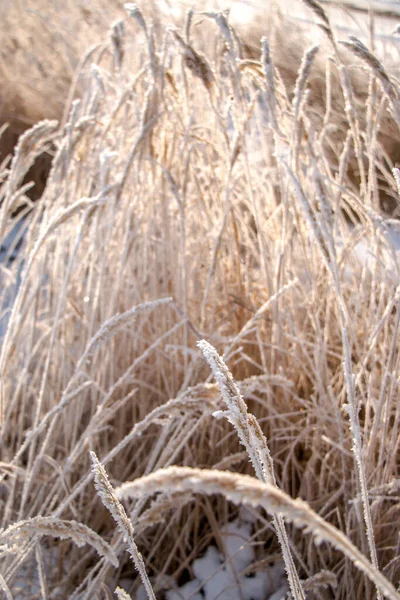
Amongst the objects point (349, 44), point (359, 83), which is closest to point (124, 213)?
point (349, 44)

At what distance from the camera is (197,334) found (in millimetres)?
883

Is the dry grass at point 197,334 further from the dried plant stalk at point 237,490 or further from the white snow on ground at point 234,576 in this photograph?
the dried plant stalk at point 237,490

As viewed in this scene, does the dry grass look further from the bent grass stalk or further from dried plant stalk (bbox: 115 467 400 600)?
dried plant stalk (bbox: 115 467 400 600)

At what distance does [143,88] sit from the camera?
4.24ft

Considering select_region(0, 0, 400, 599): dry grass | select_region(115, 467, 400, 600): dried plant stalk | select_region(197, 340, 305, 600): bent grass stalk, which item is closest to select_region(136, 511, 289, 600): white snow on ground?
select_region(0, 0, 400, 599): dry grass

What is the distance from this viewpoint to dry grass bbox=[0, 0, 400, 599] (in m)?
0.75

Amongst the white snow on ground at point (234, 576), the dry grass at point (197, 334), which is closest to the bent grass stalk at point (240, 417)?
the dry grass at point (197, 334)

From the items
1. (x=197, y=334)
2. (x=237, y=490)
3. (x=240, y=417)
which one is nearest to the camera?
(x=237, y=490)

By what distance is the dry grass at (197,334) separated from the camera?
752mm

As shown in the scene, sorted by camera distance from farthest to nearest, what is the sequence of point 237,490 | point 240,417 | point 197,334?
point 197,334 < point 240,417 < point 237,490

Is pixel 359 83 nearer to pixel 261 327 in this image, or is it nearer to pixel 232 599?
pixel 261 327

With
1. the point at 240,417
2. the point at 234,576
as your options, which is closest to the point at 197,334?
the point at 234,576

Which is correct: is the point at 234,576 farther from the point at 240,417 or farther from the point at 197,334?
the point at 240,417

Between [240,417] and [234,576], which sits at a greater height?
[240,417]
